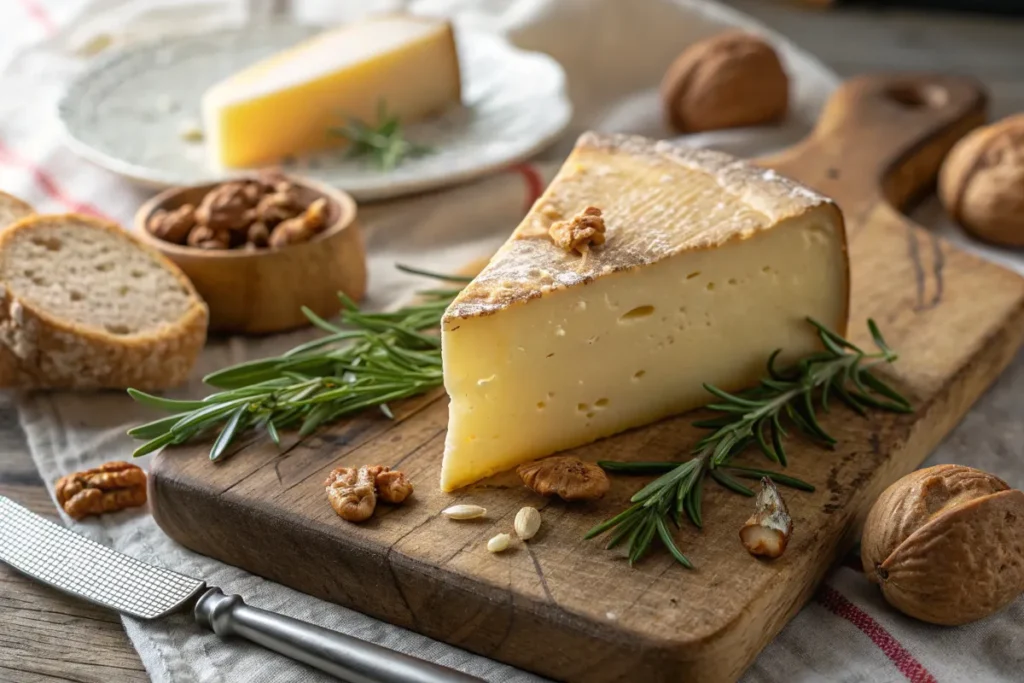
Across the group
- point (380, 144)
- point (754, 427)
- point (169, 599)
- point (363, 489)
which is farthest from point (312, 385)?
point (380, 144)

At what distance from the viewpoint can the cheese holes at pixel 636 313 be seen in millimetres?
1936

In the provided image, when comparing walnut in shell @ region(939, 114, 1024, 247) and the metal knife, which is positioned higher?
the metal knife

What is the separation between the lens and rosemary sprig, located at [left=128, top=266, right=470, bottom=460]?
1925 millimetres

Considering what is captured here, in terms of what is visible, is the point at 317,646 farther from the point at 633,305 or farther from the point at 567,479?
the point at 633,305

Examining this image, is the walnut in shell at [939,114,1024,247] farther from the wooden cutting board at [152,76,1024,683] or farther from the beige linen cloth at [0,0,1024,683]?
the wooden cutting board at [152,76,1024,683]

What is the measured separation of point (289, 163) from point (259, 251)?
774 millimetres

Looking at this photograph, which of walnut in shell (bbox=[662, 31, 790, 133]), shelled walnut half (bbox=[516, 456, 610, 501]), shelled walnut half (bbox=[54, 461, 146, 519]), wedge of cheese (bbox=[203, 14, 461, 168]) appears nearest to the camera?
shelled walnut half (bbox=[516, 456, 610, 501])

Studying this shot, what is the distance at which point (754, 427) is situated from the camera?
194 cm

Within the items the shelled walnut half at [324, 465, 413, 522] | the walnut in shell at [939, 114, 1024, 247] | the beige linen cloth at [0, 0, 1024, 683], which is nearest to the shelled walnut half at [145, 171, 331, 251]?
the beige linen cloth at [0, 0, 1024, 683]

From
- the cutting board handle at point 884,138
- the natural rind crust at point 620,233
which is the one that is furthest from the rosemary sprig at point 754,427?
the cutting board handle at point 884,138

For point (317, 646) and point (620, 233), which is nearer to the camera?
point (317, 646)

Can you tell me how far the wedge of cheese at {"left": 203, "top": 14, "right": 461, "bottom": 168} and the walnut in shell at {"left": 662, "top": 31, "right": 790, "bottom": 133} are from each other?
23.4 inches

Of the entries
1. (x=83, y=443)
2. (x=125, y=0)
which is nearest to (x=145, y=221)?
(x=83, y=443)

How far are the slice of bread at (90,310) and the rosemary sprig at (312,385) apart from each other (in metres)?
0.14
